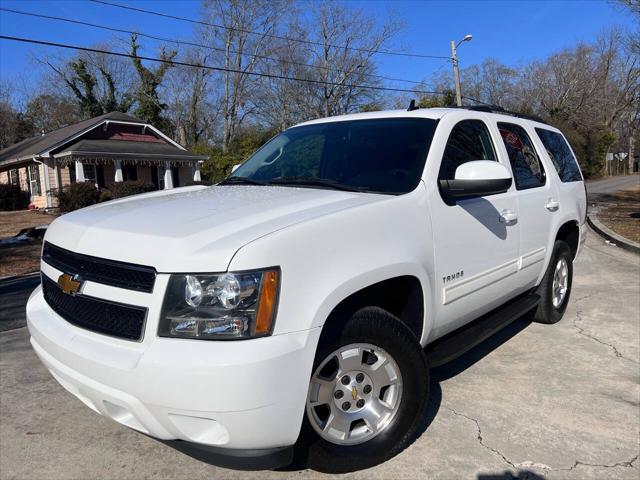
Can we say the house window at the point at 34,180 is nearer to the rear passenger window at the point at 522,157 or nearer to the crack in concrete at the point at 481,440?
the rear passenger window at the point at 522,157

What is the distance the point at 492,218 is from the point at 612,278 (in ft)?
15.0

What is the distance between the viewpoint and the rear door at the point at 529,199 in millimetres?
3893

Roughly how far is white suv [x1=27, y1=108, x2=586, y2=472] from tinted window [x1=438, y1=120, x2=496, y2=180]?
0.02 meters

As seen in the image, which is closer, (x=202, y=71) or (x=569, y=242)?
(x=569, y=242)

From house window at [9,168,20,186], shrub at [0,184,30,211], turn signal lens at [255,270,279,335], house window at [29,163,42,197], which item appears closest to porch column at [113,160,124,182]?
house window at [29,163,42,197]

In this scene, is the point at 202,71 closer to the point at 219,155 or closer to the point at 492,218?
the point at 219,155

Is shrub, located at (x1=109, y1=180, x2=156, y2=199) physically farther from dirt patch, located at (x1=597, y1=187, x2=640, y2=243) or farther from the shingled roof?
dirt patch, located at (x1=597, y1=187, x2=640, y2=243)

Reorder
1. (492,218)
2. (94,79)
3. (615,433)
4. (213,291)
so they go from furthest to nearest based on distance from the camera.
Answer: (94,79)
(492,218)
(615,433)
(213,291)

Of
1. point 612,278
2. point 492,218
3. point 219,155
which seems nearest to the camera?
point 492,218

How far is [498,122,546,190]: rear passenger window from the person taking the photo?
157 inches

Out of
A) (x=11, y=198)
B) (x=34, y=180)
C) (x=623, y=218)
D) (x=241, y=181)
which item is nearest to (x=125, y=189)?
(x=34, y=180)

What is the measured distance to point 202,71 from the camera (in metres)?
43.0

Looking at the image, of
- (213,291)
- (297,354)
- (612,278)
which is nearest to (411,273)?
(297,354)

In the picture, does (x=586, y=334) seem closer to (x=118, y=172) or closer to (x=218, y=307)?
(x=218, y=307)
